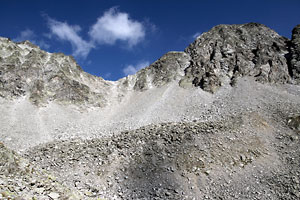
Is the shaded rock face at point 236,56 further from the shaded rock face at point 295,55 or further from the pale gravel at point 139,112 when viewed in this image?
the pale gravel at point 139,112

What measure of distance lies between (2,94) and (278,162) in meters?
45.1

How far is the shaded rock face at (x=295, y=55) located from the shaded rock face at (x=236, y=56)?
1257 mm

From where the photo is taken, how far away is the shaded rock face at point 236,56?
39225 millimetres

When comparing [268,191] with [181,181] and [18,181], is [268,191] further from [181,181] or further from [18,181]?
[18,181]

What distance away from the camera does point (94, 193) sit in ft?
50.8

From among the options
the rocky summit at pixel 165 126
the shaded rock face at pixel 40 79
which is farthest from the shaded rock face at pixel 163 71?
the shaded rock face at pixel 40 79

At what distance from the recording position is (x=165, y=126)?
2400 cm

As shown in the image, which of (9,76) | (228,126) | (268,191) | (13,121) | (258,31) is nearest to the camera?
(268,191)

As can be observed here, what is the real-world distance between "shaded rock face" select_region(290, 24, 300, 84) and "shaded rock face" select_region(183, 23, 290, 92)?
126cm

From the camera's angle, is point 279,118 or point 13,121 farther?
point 13,121

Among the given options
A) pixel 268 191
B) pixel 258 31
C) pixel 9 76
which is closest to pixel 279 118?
pixel 268 191

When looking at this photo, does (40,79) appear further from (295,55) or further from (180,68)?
(295,55)

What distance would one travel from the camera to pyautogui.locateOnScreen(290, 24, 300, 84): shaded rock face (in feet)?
125

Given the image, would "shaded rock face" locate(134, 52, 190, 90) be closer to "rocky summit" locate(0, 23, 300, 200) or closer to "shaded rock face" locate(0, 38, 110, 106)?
"rocky summit" locate(0, 23, 300, 200)
